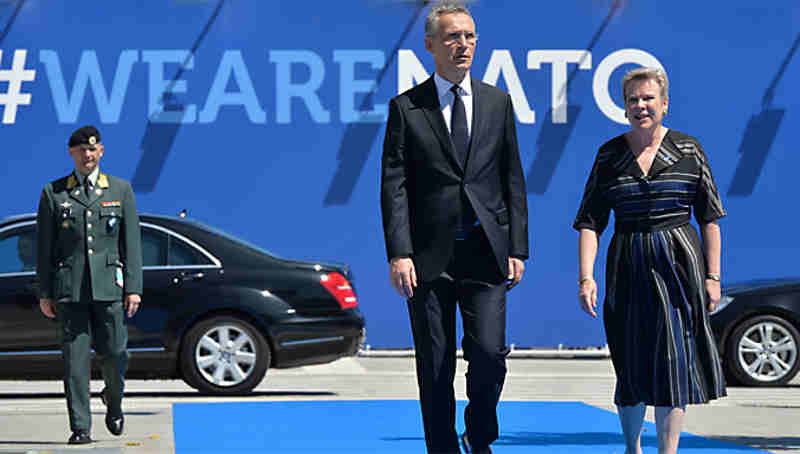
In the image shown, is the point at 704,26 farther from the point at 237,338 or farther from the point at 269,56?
the point at 237,338

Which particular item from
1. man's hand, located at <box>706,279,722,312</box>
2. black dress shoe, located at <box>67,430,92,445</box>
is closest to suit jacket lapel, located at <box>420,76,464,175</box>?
man's hand, located at <box>706,279,722,312</box>

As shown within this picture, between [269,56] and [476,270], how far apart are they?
14.4m

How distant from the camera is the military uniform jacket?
29.9 ft

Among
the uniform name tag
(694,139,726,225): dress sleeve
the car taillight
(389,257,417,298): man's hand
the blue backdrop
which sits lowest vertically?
(389,257,417,298): man's hand

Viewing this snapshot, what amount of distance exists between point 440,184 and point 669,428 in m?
1.42

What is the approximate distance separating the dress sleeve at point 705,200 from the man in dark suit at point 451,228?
76cm

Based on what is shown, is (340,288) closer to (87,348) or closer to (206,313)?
(206,313)

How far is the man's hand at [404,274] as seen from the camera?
21.2 feet

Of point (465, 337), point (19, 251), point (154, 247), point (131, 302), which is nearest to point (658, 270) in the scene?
point (465, 337)

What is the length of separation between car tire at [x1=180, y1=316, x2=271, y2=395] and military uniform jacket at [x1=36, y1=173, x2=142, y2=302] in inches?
138

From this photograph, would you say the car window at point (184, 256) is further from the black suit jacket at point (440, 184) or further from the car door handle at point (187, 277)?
the black suit jacket at point (440, 184)

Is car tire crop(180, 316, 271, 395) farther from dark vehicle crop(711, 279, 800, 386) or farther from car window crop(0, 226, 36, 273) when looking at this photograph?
dark vehicle crop(711, 279, 800, 386)

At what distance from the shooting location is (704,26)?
20969 mm

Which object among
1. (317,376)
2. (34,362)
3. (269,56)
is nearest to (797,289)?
(317,376)
